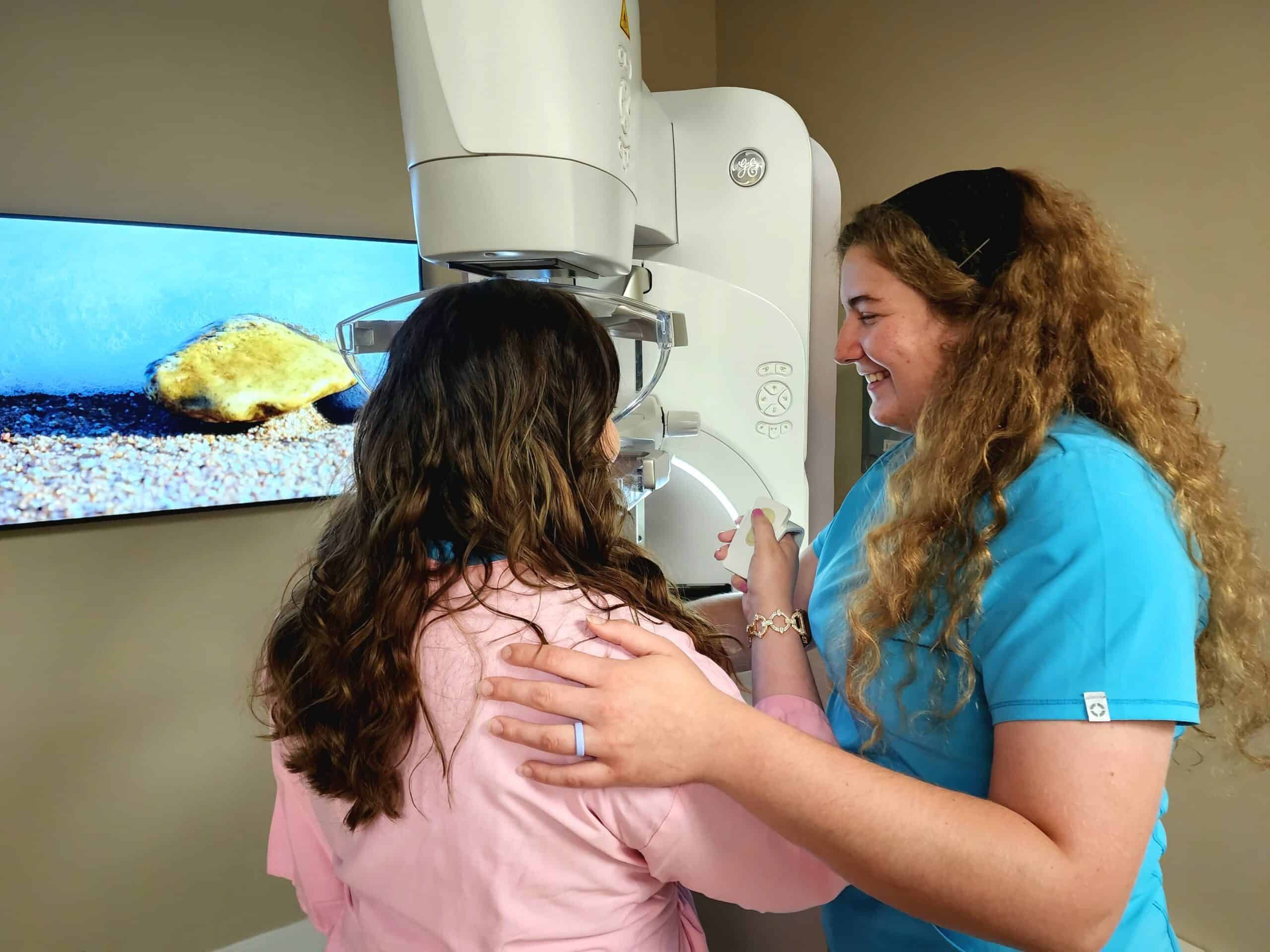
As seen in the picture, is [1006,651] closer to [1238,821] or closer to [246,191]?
[1238,821]

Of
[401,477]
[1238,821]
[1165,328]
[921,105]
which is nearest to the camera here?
[401,477]

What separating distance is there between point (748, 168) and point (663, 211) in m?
0.15

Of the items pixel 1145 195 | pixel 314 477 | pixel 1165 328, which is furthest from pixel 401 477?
pixel 1145 195

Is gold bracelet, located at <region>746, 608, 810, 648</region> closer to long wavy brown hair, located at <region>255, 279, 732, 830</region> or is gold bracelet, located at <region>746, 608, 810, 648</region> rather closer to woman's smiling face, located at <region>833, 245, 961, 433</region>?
long wavy brown hair, located at <region>255, 279, 732, 830</region>

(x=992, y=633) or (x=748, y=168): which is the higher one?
(x=748, y=168)

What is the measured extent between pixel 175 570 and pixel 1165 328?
2.07 metres

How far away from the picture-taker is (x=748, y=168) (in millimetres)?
1281

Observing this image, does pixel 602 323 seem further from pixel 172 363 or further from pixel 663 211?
pixel 172 363

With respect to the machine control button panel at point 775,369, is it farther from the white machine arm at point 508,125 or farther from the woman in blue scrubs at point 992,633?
the white machine arm at point 508,125

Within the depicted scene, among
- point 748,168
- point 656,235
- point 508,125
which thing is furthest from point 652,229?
point 508,125

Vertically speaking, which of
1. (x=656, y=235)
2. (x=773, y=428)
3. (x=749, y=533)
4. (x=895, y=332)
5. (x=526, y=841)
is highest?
(x=656, y=235)

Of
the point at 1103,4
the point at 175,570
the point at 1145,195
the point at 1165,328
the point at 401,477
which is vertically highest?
the point at 1103,4

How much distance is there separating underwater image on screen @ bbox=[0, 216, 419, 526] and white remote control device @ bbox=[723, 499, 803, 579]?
86 centimetres

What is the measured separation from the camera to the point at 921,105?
7.23 feet
